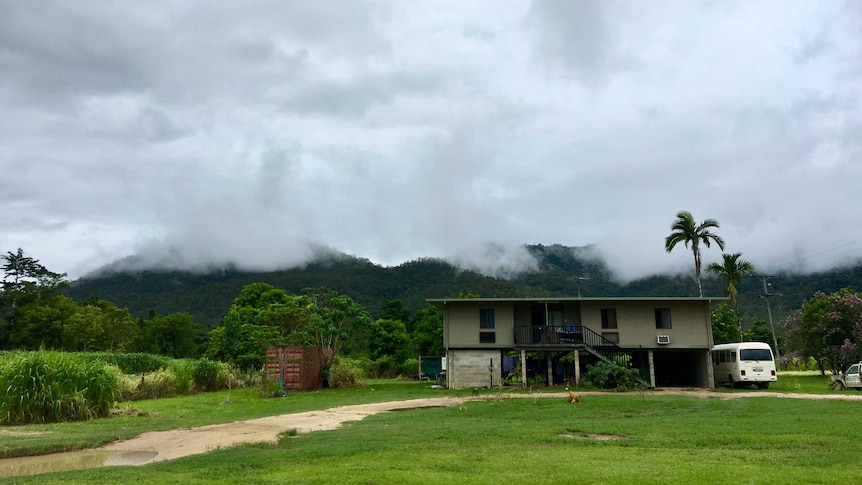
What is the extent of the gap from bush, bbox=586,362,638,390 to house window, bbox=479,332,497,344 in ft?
17.2

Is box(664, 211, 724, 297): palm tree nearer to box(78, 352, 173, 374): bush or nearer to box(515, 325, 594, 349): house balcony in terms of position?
box(515, 325, 594, 349): house balcony

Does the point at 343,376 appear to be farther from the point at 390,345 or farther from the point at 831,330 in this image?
the point at 831,330

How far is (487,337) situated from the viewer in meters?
28.6

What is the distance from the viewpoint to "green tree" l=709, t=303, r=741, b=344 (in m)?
44.6

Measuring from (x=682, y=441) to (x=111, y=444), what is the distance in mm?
9908

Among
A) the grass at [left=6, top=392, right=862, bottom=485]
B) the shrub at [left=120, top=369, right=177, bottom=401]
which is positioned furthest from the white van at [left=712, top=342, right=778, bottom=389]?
the shrub at [left=120, top=369, right=177, bottom=401]

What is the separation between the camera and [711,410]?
1520 cm

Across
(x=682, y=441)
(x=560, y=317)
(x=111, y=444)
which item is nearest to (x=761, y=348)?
(x=560, y=317)

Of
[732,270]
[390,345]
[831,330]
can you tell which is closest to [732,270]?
[732,270]

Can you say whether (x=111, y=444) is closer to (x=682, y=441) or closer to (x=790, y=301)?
(x=682, y=441)

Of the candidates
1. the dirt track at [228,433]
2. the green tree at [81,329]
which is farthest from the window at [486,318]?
the green tree at [81,329]

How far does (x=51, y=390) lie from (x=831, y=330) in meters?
38.2

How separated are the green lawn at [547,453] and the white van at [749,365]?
516 inches

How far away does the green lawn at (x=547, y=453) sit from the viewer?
22.1ft
